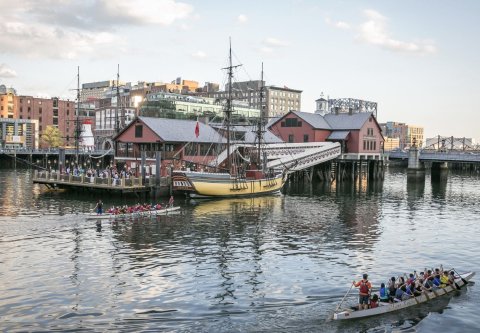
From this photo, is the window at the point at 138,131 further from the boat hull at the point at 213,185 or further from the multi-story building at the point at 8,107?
the multi-story building at the point at 8,107

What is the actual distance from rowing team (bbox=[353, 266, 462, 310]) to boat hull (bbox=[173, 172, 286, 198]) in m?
38.9

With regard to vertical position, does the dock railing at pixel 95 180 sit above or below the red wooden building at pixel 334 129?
below

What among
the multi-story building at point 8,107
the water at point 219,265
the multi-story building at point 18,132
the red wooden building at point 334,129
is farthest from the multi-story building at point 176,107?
the water at point 219,265

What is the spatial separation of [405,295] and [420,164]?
93.7 meters

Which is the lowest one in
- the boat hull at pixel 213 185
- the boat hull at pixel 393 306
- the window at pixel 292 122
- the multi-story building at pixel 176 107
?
the boat hull at pixel 393 306

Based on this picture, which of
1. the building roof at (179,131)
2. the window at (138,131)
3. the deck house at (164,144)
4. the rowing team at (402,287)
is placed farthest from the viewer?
the window at (138,131)

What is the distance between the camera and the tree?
17338 centimetres

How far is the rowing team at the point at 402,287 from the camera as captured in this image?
25.9 m

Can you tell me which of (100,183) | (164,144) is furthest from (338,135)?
(100,183)

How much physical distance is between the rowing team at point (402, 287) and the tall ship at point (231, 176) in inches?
1542

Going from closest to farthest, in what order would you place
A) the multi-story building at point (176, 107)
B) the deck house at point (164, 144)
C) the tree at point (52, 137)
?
the deck house at point (164, 144)
the multi-story building at point (176, 107)
the tree at point (52, 137)

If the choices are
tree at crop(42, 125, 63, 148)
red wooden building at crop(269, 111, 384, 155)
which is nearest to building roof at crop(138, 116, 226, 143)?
red wooden building at crop(269, 111, 384, 155)

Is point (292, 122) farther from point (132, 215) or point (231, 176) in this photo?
point (132, 215)

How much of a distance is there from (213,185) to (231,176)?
13.2 ft
